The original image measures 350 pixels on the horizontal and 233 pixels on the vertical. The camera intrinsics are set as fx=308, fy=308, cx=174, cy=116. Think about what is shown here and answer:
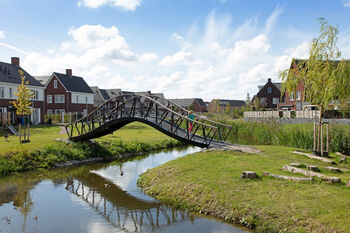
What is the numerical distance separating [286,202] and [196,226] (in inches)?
108

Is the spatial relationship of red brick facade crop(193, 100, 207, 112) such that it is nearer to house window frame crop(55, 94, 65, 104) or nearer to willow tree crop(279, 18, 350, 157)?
house window frame crop(55, 94, 65, 104)

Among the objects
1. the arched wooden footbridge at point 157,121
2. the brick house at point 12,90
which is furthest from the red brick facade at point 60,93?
the arched wooden footbridge at point 157,121

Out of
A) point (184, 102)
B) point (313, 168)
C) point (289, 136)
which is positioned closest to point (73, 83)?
point (289, 136)

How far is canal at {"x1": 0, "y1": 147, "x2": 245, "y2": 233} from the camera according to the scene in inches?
375

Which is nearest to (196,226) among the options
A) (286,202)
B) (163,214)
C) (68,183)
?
(163,214)

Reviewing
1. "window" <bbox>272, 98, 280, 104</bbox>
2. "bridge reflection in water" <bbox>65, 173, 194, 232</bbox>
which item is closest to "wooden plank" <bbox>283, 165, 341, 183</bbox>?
"bridge reflection in water" <bbox>65, 173, 194, 232</bbox>

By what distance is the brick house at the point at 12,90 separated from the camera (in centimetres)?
3628

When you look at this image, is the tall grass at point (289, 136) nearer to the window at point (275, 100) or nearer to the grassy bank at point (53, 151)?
the grassy bank at point (53, 151)

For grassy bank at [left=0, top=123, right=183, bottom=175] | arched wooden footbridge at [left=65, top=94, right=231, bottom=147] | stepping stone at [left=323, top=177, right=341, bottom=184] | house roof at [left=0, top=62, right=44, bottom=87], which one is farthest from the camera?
house roof at [left=0, top=62, right=44, bottom=87]

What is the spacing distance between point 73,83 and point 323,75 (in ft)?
148

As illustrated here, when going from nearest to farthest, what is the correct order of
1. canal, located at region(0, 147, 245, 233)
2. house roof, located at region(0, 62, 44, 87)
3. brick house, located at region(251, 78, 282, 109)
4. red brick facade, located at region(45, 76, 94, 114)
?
1. canal, located at region(0, 147, 245, 233)
2. house roof, located at region(0, 62, 44, 87)
3. red brick facade, located at region(45, 76, 94, 114)
4. brick house, located at region(251, 78, 282, 109)

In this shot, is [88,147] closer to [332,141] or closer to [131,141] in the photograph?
[131,141]

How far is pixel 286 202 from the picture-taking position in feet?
29.5

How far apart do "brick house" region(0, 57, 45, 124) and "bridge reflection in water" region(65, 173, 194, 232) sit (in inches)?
860
